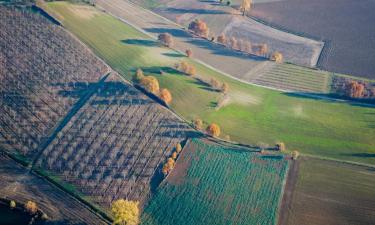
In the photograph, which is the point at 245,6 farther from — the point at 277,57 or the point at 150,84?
the point at 150,84

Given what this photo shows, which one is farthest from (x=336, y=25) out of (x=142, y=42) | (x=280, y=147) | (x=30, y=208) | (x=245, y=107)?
(x=30, y=208)

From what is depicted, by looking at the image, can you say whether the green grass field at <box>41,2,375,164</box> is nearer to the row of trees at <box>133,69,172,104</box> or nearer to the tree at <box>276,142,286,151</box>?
the tree at <box>276,142,286,151</box>

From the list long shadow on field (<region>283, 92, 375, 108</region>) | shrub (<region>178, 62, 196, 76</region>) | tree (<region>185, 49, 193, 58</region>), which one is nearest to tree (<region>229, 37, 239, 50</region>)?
tree (<region>185, 49, 193, 58</region>)

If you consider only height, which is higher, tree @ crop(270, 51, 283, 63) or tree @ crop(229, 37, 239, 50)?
tree @ crop(229, 37, 239, 50)

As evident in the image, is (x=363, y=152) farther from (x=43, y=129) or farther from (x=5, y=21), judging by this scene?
(x=5, y=21)

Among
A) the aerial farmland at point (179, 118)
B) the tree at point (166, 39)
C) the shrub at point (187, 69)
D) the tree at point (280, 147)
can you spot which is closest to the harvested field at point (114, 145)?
the aerial farmland at point (179, 118)

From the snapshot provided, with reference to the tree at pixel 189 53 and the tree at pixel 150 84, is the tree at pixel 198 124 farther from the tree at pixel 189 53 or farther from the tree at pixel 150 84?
the tree at pixel 189 53
